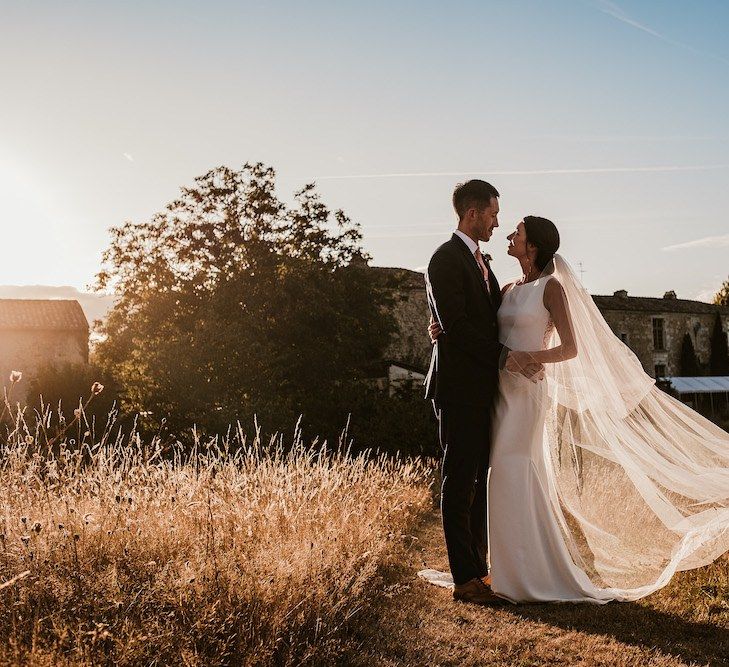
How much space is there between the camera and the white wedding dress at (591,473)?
4656 mm

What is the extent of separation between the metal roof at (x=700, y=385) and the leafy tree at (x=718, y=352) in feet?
18.2

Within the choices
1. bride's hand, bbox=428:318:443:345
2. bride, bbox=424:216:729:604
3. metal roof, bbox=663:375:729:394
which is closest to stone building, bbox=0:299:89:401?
metal roof, bbox=663:375:729:394

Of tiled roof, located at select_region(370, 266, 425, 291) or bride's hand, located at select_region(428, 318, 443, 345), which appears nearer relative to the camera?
bride's hand, located at select_region(428, 318, 443, 345)

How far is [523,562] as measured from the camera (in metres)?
4.64

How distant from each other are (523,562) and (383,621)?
0.97 m

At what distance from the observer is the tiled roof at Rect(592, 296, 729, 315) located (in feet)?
145

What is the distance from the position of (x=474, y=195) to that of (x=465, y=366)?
1.13 metres

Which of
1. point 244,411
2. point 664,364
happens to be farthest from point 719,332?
point 244,411

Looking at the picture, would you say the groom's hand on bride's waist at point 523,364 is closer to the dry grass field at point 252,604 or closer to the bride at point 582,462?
the bride at point 582,462

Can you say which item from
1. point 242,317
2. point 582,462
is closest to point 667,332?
point 242,317

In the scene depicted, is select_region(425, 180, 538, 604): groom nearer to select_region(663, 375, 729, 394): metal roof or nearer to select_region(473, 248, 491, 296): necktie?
select_region(473, 248, 491, 296): necktie

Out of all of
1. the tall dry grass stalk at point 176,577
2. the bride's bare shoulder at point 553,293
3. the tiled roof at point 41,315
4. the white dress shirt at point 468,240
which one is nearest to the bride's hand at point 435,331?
the white dress shirt at point 468,240

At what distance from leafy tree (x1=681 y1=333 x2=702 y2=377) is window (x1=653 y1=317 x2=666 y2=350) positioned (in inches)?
62.9

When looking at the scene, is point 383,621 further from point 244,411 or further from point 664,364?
point 664,364
